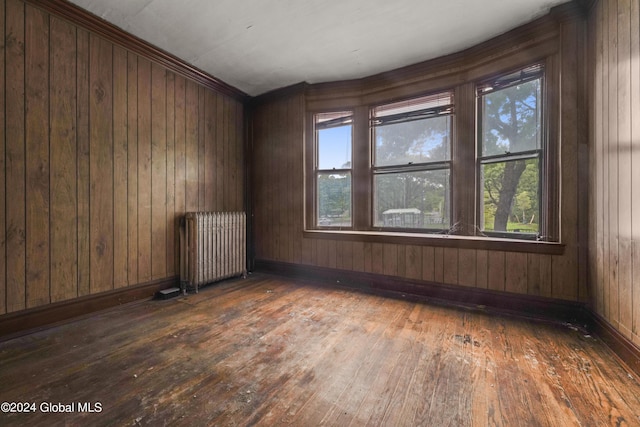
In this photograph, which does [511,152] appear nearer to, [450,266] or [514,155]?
[514,155]

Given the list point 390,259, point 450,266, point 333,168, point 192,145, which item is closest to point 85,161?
point 192,145

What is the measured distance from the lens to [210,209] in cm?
362

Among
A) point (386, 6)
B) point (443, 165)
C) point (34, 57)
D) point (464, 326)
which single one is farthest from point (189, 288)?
point (386, 6)

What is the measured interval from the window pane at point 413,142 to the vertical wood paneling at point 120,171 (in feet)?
9.43

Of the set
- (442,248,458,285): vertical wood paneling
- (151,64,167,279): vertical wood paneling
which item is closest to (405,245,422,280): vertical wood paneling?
(442,248,458,285): vertical wood paneling

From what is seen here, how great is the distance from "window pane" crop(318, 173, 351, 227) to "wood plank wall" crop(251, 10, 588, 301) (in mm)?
281

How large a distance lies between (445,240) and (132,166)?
3.43 m

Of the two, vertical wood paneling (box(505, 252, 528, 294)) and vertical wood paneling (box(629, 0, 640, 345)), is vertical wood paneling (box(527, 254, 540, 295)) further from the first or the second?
vertical wood paneling (box(629, 0, 640, 345))

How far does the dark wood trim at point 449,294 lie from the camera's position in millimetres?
2299

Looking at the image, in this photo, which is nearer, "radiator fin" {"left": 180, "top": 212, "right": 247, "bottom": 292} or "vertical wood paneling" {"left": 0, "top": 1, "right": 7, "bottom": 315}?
"vertical wood paneling" {"left": 0, "top": 1, "right": 7, "bottom": 315}

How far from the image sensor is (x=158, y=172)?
3.00 meters

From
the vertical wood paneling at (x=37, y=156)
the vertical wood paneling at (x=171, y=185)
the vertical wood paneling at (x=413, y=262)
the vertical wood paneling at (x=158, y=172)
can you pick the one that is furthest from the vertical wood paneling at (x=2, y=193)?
the vertical wood paneling at (x=413, y=262)

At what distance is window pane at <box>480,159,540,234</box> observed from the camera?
252 cm

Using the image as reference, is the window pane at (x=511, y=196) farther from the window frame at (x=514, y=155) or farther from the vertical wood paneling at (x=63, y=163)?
the vertical wood paneling at (x=63, y=163)
